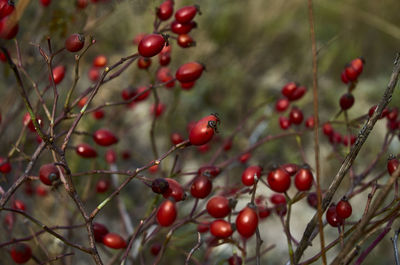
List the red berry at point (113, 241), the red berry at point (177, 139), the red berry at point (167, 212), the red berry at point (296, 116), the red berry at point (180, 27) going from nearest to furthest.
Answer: the red berry at point (167, 212) < the red berry at point (113, 241) < the red berry at point (180, 27) < the red berry at point (177, 139) < the red berry at point (296, 116)

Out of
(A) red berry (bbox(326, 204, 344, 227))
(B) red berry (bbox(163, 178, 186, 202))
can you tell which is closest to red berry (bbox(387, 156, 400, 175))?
(A) red berry (bbox(326, 204, 344, 227))

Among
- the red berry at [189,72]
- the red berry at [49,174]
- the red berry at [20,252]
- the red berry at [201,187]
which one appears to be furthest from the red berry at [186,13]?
the red berry at [20,252]

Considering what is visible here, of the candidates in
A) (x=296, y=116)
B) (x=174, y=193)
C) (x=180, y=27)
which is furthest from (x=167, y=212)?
(x=296, y=116)

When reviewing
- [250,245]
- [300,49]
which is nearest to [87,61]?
[300,49]

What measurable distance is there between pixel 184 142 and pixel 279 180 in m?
0.28

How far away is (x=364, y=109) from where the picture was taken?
10.7 ft

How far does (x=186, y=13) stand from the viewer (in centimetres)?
127

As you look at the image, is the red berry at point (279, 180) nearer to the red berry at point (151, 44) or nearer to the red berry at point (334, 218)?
the red berry at point (334, 218)

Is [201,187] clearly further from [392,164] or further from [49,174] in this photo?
[392,164]

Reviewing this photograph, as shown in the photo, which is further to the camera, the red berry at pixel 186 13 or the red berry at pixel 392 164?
the red berry at pixel 186 13

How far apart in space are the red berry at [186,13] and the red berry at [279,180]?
0.55 m

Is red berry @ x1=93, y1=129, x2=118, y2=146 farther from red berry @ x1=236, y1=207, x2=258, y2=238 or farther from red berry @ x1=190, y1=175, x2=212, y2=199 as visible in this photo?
red berry @ x1=236, y1=207, x2=258, y2=238

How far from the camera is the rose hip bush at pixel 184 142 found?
40.1 inches

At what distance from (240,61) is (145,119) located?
40.5 inches
